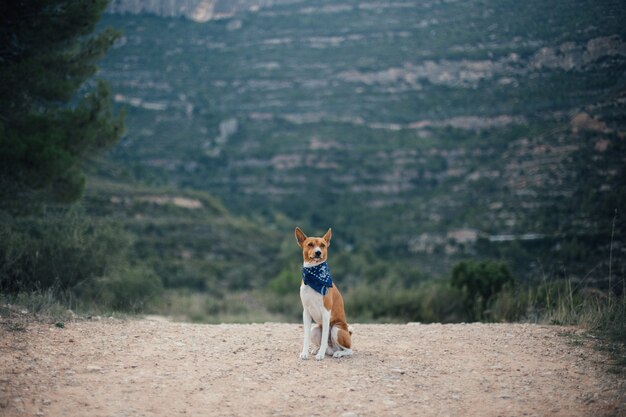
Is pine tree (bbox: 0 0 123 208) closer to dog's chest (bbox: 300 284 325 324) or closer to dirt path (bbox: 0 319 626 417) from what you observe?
dirt path (bbox: 0 319 626 417)

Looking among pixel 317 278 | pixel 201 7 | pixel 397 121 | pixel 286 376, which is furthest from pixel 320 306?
pixel 201 7

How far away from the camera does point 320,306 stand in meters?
6.25

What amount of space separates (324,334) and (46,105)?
32.6 ft

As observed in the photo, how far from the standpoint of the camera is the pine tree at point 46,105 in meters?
11.4

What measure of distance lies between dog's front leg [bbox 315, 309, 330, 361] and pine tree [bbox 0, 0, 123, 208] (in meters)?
7.88

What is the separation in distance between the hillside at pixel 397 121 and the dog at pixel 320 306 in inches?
410

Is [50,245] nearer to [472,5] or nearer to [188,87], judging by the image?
[472,5]

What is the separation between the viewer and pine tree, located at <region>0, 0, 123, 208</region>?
450 inches

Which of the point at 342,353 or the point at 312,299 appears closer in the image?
the point at 312,299

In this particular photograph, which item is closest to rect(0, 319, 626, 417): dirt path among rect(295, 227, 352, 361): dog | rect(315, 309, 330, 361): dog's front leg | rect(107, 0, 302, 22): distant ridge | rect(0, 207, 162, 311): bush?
rect(315, 309, 330, 361): dog's front leg

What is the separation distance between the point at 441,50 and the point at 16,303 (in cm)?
4660

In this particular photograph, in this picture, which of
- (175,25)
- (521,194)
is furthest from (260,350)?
(175,25)

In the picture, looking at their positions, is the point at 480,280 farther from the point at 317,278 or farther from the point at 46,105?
the point at 46,105

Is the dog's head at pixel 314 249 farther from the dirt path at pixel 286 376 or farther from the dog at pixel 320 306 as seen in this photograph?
the dirt path at pixel 286 376
